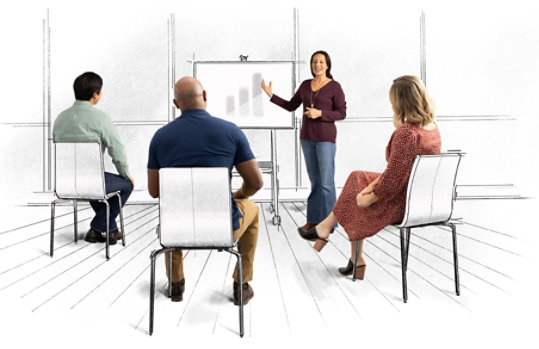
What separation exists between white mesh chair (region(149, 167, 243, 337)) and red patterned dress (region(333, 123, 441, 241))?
76 cm

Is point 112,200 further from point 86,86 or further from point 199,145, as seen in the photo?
point 199,145

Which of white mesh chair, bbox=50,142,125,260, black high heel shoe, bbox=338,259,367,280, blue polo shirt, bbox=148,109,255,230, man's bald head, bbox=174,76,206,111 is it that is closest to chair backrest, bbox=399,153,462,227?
black high heel shoe, bbox=338,259,367,280

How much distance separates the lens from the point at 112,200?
11.2ft

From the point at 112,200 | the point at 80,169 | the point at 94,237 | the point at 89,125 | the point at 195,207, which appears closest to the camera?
the point at 195,207

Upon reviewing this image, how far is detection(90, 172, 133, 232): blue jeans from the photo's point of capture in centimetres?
325

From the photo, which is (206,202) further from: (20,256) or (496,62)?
(496,62)

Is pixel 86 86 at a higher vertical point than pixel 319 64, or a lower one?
lower

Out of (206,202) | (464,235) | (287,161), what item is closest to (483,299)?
(206,202)

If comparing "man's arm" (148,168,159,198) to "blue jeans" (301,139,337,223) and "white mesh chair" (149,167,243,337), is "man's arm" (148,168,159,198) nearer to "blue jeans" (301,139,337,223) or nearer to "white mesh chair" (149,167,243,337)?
"white mesh chair" (149,167,243,337)

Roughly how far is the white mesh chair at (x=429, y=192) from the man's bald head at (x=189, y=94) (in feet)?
3.23

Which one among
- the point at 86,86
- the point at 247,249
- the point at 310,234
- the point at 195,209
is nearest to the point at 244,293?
the point at 247,249

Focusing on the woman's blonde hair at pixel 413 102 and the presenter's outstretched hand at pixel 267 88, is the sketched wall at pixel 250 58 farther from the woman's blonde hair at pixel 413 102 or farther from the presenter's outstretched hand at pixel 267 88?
the woman's blonde hair at pixel 413 102

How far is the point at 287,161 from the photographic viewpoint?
6.04 meters

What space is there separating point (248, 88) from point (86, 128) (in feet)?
5.66
